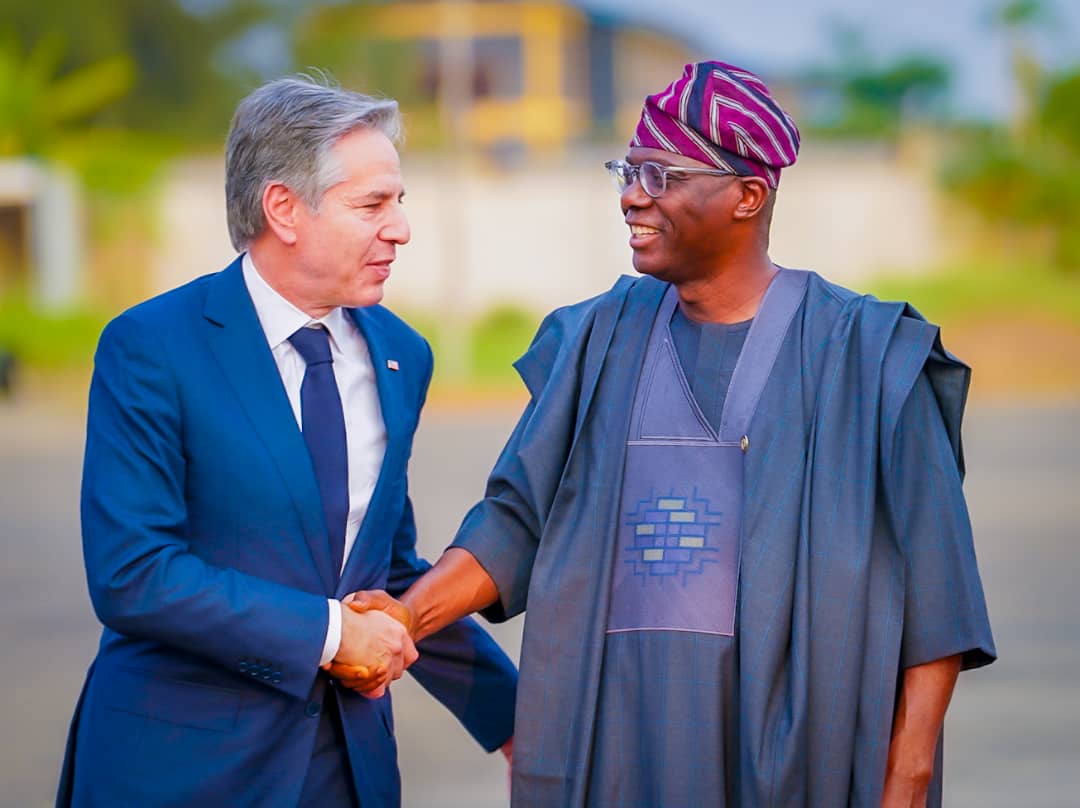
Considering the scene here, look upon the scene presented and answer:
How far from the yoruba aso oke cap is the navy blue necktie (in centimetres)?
77

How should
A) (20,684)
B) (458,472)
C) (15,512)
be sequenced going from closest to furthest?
(20,684) < (15,512) < (458,472)

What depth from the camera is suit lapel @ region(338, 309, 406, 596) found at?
3.11m

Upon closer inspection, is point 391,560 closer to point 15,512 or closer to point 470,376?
point 15,512

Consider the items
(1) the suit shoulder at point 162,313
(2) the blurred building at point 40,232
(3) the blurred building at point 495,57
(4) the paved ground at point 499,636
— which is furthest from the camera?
(3) the blurred building at point 495,57

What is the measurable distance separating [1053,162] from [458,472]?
18901mm

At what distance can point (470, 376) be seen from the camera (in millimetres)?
25297

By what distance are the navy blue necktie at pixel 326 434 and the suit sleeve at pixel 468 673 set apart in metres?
0.37

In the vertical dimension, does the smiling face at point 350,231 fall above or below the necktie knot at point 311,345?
above

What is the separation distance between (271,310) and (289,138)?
1.09 ft

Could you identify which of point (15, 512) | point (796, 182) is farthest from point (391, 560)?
point (796, 182)

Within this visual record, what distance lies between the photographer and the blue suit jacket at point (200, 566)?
2.84 metres

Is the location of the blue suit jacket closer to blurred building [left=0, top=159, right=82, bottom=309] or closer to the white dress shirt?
the white dress shirt

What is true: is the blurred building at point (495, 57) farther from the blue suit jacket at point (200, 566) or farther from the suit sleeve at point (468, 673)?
the blue suit jacket at point (200, 566)

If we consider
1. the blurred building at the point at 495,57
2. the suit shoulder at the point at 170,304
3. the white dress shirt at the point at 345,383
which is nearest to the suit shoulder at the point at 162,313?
the suit shoulder at the point at 170,304
